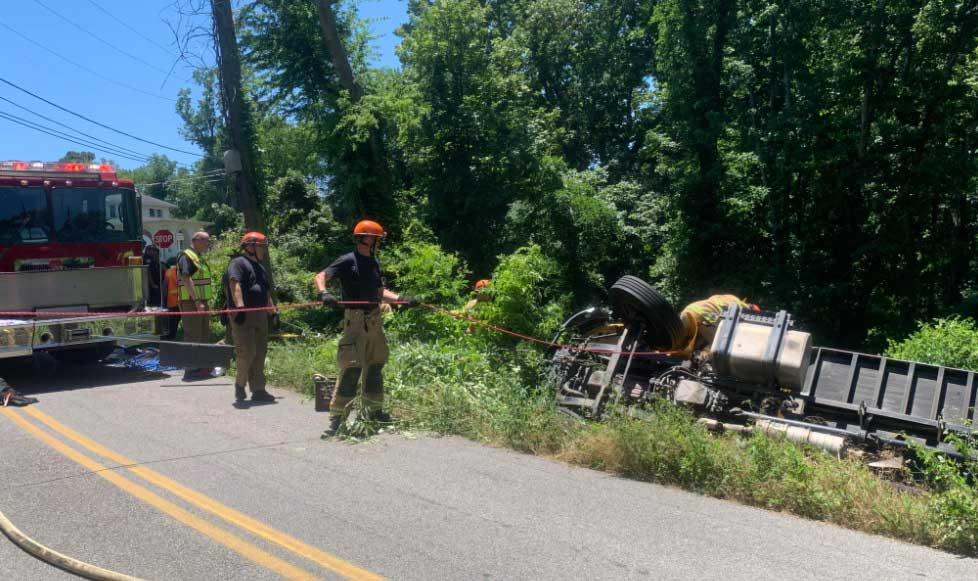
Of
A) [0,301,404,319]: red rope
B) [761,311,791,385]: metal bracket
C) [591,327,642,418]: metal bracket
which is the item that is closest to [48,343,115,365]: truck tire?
[0,301,404,319]: red rope

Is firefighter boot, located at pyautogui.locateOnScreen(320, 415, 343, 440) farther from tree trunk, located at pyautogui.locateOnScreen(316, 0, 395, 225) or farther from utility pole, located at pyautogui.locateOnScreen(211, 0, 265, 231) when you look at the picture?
tree trunk, located at pyautogui.locateOnScreen(316, 0, 395, 225)

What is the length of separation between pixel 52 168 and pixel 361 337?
6.55 meters

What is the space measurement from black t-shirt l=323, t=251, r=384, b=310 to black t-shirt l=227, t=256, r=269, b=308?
7.12 feet

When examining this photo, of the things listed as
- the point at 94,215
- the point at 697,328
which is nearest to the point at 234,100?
the point at 94,215

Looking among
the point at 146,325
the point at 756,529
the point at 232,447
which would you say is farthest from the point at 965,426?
the point at 146,325

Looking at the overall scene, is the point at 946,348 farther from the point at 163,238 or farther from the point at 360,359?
the point at 163,238

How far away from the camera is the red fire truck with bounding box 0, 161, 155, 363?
10.5 metres

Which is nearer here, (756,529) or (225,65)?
(756,529)

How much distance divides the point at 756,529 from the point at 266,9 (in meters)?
18.7

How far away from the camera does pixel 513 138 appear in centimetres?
1850

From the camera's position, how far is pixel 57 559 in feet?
15.0

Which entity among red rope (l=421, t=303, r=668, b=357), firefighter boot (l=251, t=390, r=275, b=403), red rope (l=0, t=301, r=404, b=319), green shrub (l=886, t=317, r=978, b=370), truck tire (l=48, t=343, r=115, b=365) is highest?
green shrub (l=886, t=317, r=978, b=370)

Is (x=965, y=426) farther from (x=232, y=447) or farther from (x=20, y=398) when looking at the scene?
(x=20, y=398)

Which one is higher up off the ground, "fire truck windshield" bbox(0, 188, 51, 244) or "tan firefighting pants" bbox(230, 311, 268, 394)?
"fire truck windshield" bbox(0, 188, 51, 244)
